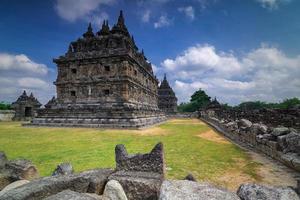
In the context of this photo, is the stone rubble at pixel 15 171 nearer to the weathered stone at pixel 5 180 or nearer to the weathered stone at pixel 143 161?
the weathered stone at pixel 5 180

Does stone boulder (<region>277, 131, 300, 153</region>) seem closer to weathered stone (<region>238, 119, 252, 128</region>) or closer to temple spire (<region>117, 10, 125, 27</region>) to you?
weathered stone (<region>238, 119, 252, 128</region>)

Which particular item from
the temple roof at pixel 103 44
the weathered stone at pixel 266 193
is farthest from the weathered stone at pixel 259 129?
the temple roof at pixel 103 44

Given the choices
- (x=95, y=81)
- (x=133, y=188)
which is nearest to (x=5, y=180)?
(x=133, y=188)

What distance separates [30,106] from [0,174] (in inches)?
1369

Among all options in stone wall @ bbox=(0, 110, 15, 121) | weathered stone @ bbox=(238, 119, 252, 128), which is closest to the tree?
stone wall @ bbox=(0, 110, 15, 121)

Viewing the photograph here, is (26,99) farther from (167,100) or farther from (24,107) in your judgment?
(167,100)

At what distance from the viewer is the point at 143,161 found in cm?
340

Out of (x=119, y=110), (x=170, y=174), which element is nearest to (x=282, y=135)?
(x=170, y=174)

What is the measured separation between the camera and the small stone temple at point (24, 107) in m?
32.4

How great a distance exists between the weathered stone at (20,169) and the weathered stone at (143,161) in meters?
1.71

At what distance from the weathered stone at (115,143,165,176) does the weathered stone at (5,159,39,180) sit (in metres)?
1.71

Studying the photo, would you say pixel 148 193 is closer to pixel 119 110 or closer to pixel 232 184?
pixel 232 184

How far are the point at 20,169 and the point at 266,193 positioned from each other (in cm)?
392

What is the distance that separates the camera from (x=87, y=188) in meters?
2.95
